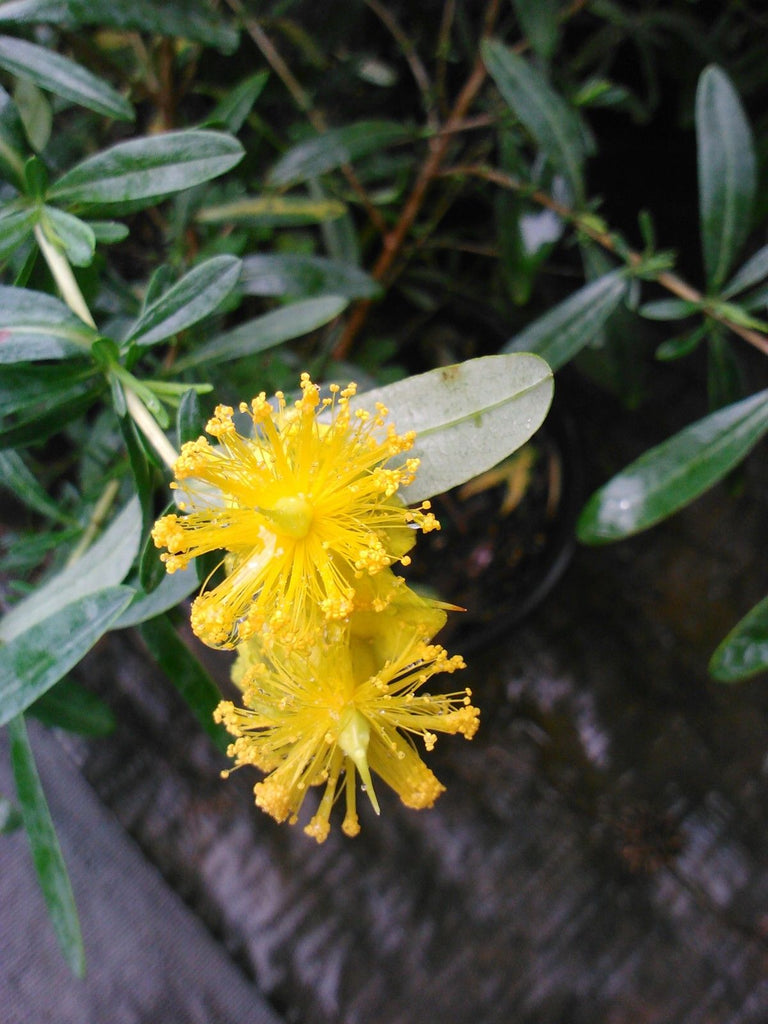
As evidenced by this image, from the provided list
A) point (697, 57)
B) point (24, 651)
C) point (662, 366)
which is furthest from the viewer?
point (662, 366)

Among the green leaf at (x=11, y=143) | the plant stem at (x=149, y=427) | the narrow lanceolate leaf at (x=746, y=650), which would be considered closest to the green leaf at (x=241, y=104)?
the green leaf at (x=11, y=143)

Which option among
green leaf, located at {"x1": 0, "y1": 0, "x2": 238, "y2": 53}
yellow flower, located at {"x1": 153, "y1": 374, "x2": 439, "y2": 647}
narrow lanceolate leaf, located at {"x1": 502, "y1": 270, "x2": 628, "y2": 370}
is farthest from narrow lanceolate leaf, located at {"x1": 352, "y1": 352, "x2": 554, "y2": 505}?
green leaf, located at {"x1": 0, "y1": 0, "x2": 238, "y2": 53}

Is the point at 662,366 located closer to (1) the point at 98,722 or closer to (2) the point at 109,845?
(1) the point at 98,722

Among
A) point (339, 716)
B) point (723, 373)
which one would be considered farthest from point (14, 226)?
point (723, 373)

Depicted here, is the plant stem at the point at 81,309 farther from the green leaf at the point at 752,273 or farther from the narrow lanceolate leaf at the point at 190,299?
the green leaf at the point at 752,273

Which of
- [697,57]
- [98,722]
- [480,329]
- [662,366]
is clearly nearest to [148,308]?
[98,722]
